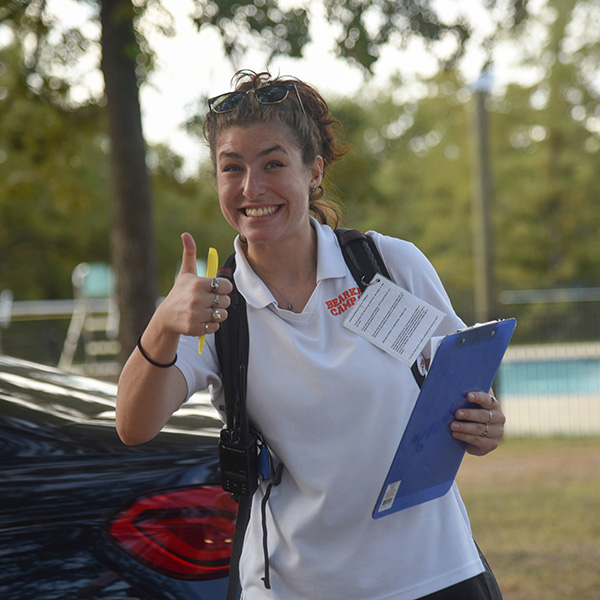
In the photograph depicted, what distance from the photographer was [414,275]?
1.96m

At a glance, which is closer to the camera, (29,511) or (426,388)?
(426,388)

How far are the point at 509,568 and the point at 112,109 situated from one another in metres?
3.44

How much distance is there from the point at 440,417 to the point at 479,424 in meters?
0.12

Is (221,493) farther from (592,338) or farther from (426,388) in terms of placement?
(592,338)

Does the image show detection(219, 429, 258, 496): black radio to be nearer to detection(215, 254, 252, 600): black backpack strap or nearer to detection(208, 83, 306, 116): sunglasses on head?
detection(215, 254, 252, 600): black backpack strap

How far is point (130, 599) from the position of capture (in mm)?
1997

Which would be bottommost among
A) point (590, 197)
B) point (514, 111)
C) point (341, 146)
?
point (341, 146)

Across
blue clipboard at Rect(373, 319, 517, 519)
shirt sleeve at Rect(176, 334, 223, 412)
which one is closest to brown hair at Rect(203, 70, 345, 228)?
shirt sleeve at Rect(176, 334, 223, 412)

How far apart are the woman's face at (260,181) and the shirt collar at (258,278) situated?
82mm

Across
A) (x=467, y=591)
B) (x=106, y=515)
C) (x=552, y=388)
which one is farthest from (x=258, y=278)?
(x=552, y=388)

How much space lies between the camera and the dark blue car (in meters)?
1.99

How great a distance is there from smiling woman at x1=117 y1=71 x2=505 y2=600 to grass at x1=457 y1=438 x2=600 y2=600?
8.31 ft

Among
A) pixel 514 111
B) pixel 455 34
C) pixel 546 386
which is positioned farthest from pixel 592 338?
pixel 514 111

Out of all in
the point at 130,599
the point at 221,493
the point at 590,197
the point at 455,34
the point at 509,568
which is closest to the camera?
the point at 130,599
